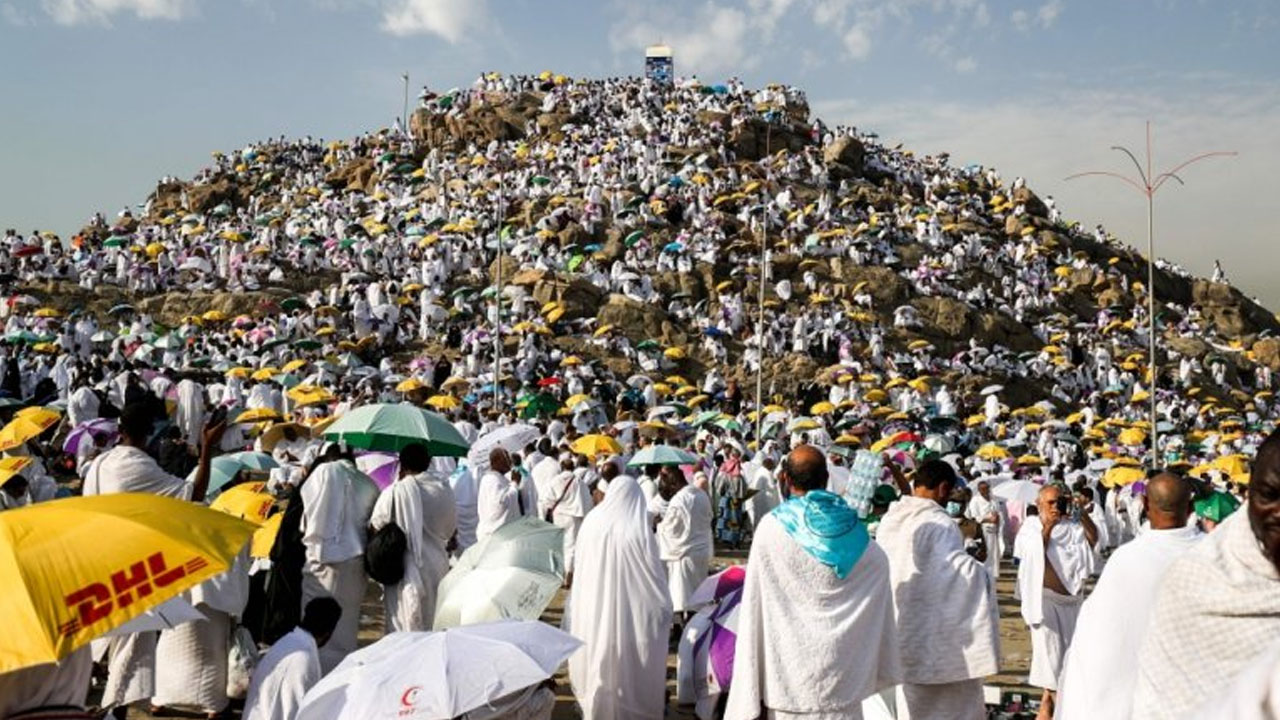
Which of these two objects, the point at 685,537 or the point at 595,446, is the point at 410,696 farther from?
the point at 595,446

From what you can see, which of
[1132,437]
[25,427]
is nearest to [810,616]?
[25,427]

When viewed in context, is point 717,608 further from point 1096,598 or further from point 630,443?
point 630,443

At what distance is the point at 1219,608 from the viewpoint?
7.43ft

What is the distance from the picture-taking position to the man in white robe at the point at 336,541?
6.26 metres

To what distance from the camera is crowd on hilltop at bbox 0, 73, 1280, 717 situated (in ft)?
38.5

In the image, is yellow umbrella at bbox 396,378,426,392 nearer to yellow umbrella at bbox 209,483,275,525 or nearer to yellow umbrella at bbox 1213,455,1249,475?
yellow umbrella at bbox 1213,455,1249,475

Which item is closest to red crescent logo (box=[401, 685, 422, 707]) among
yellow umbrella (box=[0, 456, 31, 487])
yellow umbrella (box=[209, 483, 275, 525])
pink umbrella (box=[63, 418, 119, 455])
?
yellow umbrella (box=[209, 483, 275, 525])

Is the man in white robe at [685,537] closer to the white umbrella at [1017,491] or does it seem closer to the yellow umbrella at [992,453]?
the white umbrella at [1017,491]

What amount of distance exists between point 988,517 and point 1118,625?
9.87 m

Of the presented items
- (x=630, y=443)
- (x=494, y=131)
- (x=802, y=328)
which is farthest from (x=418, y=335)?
(x=494, y=131)

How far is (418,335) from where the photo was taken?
30672mm

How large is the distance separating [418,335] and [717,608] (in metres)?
A: 25.4

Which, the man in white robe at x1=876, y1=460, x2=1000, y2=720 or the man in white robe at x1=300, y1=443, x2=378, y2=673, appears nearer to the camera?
the man in white robe at x1=876, y1=460, x2=1000, y2=720

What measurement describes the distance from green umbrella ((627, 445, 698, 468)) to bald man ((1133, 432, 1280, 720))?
8.98 m
